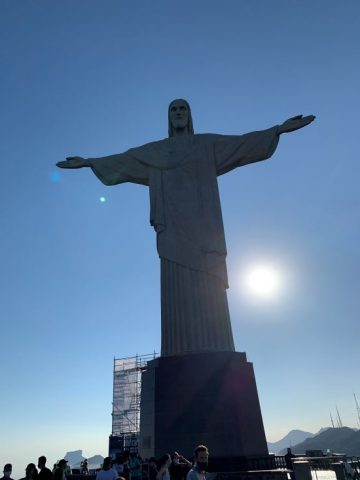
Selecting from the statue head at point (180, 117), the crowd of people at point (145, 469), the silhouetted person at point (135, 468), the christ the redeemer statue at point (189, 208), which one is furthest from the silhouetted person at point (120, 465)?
the statue head at point (180, 117)

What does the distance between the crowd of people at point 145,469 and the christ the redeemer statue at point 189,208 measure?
2375 mm

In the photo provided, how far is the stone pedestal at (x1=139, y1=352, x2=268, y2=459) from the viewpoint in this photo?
7.91 m

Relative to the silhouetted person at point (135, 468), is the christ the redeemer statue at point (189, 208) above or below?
above

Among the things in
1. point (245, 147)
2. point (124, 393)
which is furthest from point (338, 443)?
point (245, 147)

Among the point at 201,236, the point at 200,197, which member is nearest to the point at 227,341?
the point at 201,236

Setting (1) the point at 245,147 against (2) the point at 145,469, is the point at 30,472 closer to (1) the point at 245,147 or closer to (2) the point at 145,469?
(2) the point at 145,469

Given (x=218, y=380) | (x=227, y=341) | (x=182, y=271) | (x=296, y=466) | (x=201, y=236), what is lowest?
(x=296, y=466)

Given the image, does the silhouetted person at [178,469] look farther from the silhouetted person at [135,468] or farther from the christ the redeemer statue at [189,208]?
the christ the redeemer statue at [189,208]

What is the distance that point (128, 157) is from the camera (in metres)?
12.0

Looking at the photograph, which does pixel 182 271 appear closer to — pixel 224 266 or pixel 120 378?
pixel 224 266

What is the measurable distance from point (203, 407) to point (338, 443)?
148 metres

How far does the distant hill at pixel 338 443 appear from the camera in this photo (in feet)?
367

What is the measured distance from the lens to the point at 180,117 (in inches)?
481

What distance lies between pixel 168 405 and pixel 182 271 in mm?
3189
